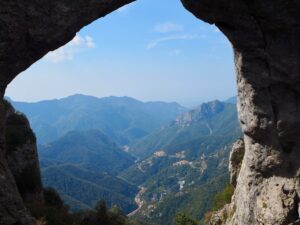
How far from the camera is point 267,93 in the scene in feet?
94.2

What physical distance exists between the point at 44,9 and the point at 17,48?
2.59m

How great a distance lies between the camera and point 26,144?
39125 millimetres

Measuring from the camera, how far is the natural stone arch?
2095 cm

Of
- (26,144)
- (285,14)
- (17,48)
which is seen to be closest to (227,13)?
(285,14)

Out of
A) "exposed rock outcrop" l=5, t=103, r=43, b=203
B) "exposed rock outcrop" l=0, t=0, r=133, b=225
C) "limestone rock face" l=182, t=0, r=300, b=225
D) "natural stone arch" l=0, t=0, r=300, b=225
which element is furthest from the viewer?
"exposed rock outcrop" l=5, t=103, r=43, b=203

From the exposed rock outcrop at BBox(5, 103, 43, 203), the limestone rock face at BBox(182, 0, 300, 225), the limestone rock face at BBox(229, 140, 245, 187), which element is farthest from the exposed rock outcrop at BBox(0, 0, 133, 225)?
the limestone rock face at BBox(229, 140, 245, 187)

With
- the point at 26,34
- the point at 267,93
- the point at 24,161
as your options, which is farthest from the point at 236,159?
the point at 26,34

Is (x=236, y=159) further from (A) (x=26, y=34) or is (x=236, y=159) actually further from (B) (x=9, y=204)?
(B) (x=9, y=204)

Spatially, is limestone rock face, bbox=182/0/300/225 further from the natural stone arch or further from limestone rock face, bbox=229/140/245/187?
limestone rock face, bbox=229/140/245/187

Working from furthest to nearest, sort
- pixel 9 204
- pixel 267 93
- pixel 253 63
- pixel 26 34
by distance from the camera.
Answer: pixel 267 93, pixel 253 63, pixel 26 34, pixel 9 204

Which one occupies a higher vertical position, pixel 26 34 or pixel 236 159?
pixel 26 34

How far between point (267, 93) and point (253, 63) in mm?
2482

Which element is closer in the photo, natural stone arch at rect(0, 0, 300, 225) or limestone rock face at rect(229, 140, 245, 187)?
natural stone arch at rect(0, 0, 300, 225)

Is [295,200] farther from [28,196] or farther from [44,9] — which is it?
[28,196]
